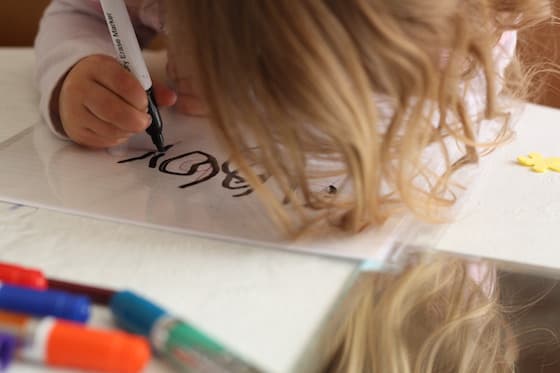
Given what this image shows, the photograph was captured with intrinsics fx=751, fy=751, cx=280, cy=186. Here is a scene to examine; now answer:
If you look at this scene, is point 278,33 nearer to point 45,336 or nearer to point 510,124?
point 45,336

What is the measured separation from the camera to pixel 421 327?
35cm

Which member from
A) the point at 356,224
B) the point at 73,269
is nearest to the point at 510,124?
the point at 356,224

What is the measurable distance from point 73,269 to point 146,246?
0.04m

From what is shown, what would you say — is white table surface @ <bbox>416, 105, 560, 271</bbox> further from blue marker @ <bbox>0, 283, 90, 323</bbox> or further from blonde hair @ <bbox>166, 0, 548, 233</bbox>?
blue marker @ <bbox>0, 283, 90, 323</bbox>

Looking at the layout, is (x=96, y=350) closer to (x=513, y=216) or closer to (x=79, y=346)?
(x=79, y=346)

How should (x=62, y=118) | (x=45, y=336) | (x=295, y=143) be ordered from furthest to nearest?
(x=62, y=118), (x=295, y=143), (x=45, y=336)

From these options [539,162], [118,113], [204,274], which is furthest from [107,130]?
[539,162]

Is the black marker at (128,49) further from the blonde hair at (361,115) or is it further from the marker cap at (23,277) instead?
the marker cap at (23,277)

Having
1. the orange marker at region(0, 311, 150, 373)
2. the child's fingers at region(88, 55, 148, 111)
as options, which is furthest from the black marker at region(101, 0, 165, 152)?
the orange marker at region(0, 311, 150, 373)

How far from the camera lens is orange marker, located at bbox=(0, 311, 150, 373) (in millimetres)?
283

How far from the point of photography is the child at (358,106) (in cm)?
36

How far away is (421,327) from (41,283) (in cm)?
17

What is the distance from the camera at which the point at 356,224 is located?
0.40 metres

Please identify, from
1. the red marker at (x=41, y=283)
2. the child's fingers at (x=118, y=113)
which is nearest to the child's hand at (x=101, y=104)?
the child's fingers at (x=118, y=113)
